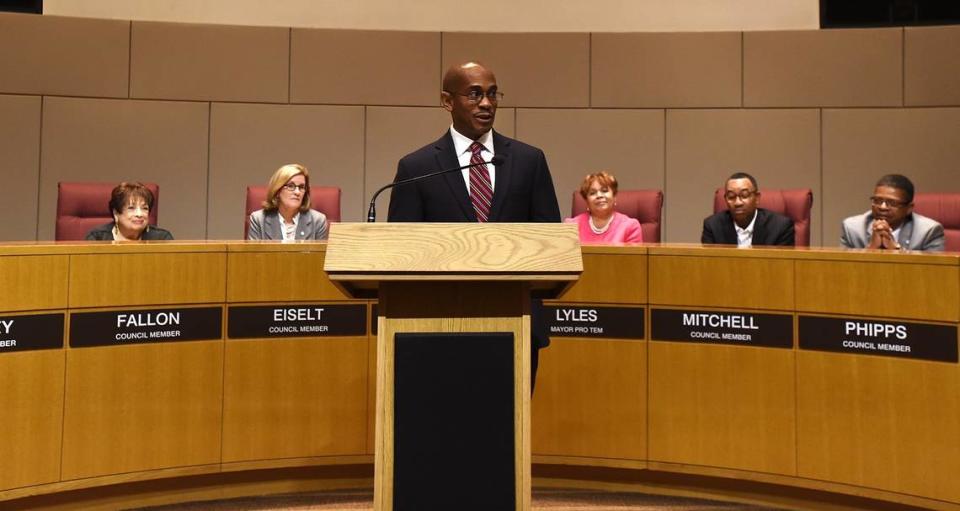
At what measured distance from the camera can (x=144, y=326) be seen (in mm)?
3066

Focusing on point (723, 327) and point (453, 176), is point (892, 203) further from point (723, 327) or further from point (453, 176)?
point (453, 176)

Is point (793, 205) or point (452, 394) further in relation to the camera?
point (793, 205)

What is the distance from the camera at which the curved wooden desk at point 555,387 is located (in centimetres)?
282

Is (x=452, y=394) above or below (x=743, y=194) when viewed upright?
below

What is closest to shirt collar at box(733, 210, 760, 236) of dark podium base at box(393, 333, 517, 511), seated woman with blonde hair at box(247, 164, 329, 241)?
seated woman with blonde hair at box(247, 164, 329, 241)

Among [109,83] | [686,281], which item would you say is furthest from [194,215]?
[686,281]

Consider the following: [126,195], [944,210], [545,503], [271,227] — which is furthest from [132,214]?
[944,210]

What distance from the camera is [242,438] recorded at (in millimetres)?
3215

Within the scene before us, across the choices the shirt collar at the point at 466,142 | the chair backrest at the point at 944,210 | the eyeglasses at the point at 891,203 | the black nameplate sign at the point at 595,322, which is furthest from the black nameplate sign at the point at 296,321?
the chair backrest at the point at 944,210

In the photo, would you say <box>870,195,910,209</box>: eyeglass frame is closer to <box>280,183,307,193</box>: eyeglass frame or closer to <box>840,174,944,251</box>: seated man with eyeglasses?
<box>840,174,944,251</box>: seated man with eyeglasses

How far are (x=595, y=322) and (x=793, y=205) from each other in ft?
6.48

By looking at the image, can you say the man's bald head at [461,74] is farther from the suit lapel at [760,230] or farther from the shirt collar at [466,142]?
the suit lapel at [760,230]

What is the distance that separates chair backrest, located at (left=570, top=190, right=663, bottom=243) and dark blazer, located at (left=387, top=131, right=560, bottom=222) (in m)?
2.10

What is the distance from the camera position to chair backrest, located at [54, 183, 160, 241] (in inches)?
180
